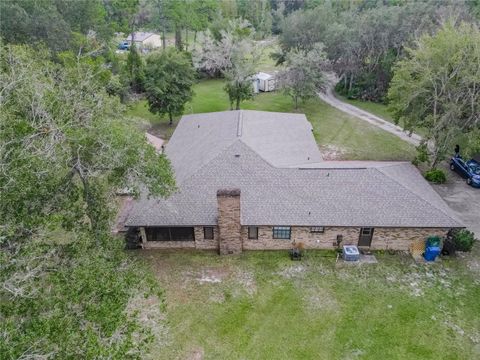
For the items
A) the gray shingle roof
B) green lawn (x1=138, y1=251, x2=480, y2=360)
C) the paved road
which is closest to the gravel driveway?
the paved road

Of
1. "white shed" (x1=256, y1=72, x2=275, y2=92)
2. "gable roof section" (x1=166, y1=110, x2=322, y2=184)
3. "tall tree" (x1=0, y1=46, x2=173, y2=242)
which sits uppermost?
"tall tree" (x1=0, y1=46, x2=173, y2=242)

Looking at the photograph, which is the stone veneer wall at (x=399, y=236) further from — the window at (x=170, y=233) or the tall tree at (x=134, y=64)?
the tall tree at (x=134, y=64)

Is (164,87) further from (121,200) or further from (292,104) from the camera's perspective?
(292,104)

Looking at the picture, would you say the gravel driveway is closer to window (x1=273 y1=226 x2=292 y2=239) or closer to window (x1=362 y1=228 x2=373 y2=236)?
window (x1=362 y1=228 x2=373 y2=236)

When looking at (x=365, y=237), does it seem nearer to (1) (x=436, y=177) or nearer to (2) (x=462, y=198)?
(2) (x=462, y=198)

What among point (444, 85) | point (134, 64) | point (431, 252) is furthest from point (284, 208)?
point (134, 64)

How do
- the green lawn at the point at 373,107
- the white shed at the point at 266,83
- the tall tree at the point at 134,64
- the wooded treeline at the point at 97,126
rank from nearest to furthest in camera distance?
the wooded treeline at the point at 97,126 → the green lawn at the point at 373,107 → the tall tree at the point at 134,64 → the white shed at the point at 266,83

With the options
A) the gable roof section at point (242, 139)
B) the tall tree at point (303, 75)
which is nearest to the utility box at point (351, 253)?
the gable roof section at point (242, 139)
